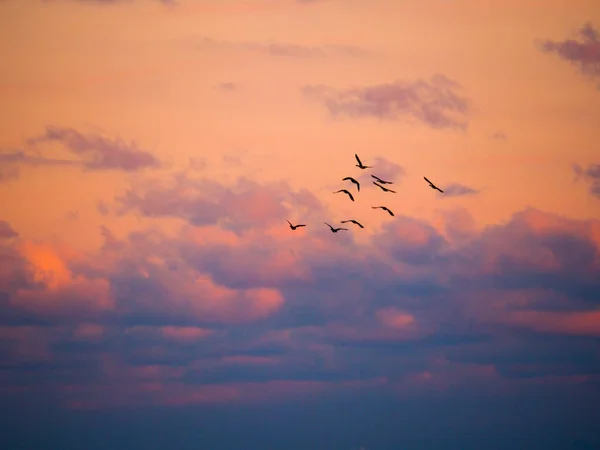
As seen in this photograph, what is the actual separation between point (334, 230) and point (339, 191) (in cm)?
794

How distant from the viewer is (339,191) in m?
178

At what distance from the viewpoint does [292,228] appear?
188m

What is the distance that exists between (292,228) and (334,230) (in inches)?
339

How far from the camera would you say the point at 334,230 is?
18262 centimetres

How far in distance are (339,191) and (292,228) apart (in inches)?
546
